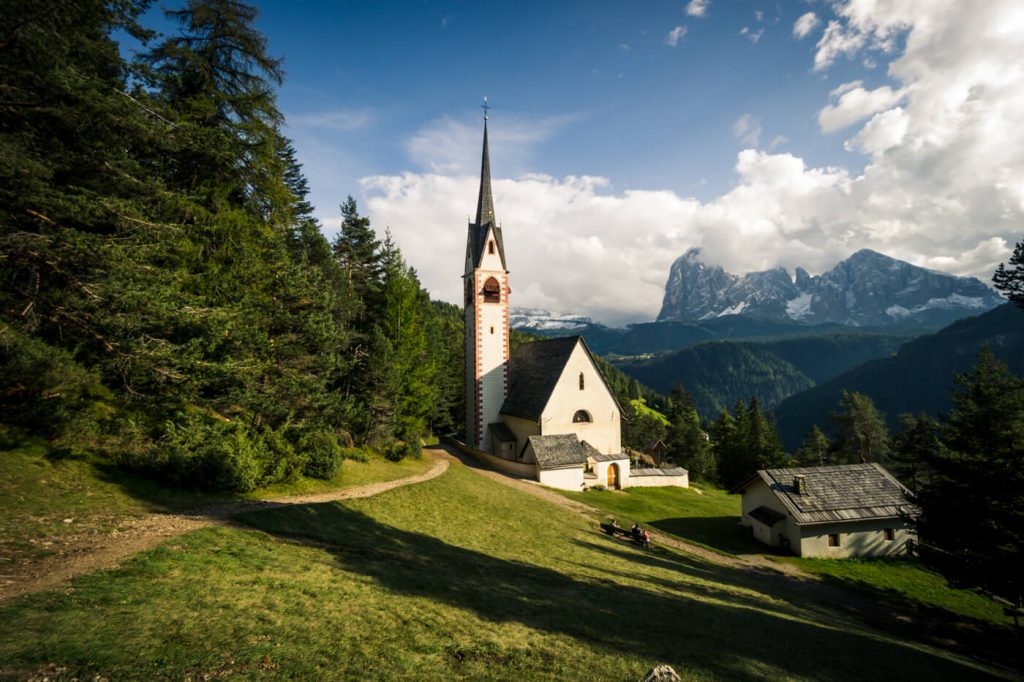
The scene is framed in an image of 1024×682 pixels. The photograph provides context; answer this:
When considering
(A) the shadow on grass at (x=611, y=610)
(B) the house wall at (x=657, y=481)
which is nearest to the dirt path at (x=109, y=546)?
(A) the shadow on grass at (x=611, y=610)

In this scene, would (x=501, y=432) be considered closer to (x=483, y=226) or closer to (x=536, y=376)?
(x=536, y=376)

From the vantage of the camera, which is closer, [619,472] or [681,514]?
[681,514]

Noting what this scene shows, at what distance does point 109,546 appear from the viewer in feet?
31.3

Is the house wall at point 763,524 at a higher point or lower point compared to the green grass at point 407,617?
lower

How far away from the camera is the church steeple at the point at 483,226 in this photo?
4056 centimetres

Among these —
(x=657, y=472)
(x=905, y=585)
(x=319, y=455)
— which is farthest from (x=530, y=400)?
(x=905, y=585)

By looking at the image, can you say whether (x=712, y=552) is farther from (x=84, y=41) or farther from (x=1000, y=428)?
(x=84, y=41)

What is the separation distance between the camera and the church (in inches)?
1345

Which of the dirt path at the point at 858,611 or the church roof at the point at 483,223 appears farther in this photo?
the church roof at the point at 483,223

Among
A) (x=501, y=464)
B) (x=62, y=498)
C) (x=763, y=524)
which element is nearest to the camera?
(x=62, y=498)

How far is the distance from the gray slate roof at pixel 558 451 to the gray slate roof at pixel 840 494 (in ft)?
37.0

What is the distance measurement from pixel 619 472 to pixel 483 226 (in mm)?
24129

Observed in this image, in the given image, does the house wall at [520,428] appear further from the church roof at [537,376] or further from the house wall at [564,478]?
the house wall at [564,478]

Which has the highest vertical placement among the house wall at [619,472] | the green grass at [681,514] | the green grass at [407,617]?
the green grass at [407,617]
